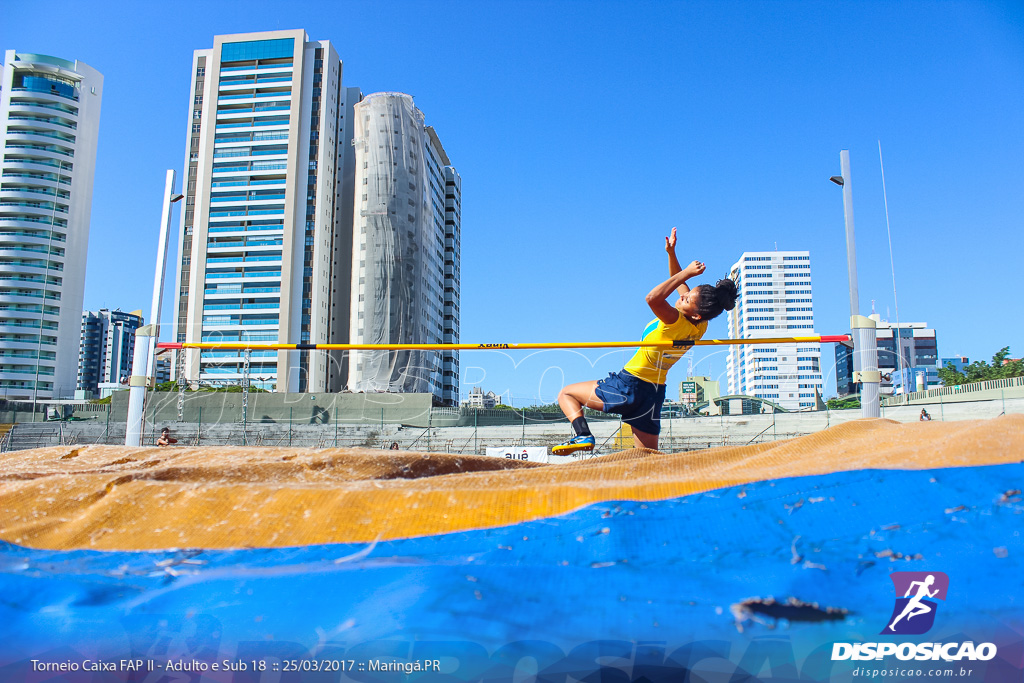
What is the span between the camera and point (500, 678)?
2.55ft

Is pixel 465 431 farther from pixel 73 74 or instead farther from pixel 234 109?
pixel 73 74

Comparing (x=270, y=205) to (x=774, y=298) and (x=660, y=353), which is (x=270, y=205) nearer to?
(x=660, y=353)

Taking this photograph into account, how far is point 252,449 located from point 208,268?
53990mm

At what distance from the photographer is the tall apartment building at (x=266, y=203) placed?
48.9 meters

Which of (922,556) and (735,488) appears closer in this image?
(922,556)

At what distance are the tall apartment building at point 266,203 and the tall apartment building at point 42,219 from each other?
9747mm

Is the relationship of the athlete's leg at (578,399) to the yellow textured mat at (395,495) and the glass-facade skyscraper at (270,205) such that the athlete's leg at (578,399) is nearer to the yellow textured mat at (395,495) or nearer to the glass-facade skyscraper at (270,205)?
the yellow textured mat at (395,495)

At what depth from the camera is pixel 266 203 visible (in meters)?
50.0

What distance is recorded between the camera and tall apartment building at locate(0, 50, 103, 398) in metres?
49.4

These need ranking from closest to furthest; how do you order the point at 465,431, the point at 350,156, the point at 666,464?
the point at 666,464 → the point at 465,431 → the point at 350,156

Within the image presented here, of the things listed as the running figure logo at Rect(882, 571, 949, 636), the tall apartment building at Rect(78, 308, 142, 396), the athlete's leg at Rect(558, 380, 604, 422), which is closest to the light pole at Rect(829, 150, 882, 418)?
the athlete's leg at Rect(558, 380, 604, 422)

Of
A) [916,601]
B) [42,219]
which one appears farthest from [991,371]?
[42,219]

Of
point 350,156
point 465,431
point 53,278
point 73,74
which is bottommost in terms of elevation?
point 465,431

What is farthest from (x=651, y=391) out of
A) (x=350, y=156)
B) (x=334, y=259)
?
(x=350, y=156)
